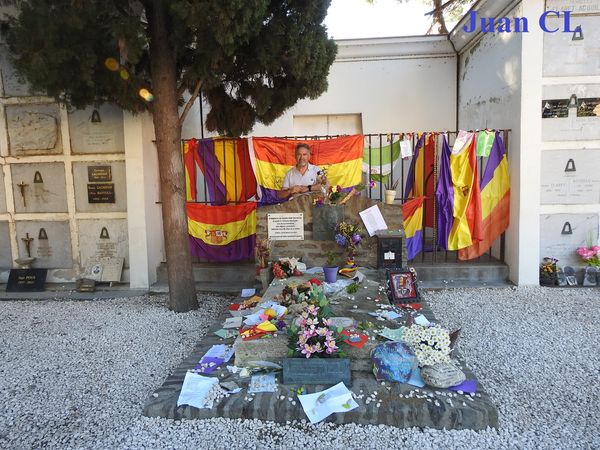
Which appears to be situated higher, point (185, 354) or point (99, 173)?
point (99, 173)

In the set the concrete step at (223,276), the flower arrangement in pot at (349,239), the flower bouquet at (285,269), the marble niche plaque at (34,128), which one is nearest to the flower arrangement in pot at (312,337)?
the flower bouquet at (285,269)

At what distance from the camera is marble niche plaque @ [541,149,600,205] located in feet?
19.1

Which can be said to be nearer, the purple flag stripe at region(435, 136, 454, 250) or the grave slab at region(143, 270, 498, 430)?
the grave slab at region(143, 270, 498, 430)

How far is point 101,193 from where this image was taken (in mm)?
6270

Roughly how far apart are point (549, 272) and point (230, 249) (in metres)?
4.46

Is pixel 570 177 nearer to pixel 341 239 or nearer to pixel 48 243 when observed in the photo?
pixel 341 239

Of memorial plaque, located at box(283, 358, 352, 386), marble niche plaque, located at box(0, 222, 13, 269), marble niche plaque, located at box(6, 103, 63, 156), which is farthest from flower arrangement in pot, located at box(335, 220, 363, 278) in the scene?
marble niche plaque, located at box(0, 222, 13, 269)

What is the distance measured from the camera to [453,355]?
3.50m

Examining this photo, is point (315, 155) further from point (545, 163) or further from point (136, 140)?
point (545, 163)

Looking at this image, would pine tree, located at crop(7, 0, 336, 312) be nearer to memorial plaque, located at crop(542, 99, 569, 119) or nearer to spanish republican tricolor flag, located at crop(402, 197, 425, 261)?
spanish republican tricolor flag, located at crop(402, 197, 425, 261)

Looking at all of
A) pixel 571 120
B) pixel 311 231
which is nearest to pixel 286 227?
pixel 311 231

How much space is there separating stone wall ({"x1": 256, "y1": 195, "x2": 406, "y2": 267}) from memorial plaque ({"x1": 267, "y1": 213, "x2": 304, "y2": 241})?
0.05 meters

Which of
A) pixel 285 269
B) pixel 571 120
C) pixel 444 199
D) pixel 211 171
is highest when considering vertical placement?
pixel 571 120

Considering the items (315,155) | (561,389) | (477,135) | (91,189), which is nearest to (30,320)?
(91,189)
